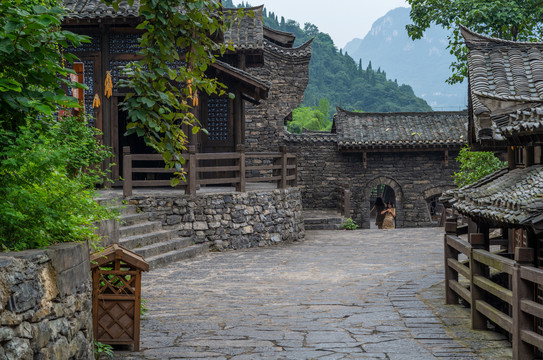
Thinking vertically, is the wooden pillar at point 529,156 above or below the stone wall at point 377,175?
above

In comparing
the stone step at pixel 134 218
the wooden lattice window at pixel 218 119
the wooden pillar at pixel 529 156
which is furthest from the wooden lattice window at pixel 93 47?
the wooden pillar at pixel 529 156

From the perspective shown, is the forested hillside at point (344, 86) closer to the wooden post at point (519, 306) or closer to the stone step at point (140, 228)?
the stone step at point (140, 228)

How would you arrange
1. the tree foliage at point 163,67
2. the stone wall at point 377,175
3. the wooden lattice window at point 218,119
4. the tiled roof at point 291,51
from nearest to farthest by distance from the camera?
the tree foliage at point 163,67, the wooden lattice window at point 218,119, the stone wall at point 377,175, the tiled roof at point 291,51

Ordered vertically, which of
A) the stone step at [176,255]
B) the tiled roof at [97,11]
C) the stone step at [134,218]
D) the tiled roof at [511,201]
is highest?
the tiled roof at [97,11]

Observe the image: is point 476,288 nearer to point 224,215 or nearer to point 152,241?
point 152,241

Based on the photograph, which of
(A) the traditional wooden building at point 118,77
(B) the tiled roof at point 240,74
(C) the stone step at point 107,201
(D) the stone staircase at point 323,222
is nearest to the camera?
(C) the stone step at point 107,201

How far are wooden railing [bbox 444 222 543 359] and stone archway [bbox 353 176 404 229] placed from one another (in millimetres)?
16519

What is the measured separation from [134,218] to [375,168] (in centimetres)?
1405

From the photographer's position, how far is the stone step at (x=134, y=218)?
1280cm

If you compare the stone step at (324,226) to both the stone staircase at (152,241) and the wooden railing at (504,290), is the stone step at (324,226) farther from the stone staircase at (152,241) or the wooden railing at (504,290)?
the wooden railing at (504,290)

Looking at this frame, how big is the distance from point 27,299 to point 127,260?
210cm

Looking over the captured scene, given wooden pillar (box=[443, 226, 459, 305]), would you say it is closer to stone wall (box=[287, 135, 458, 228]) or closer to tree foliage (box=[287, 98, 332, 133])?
stone wall (box=[287, 135, 458, 228])

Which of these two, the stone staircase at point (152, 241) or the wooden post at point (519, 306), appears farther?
the stone staircase at point (152, 241)

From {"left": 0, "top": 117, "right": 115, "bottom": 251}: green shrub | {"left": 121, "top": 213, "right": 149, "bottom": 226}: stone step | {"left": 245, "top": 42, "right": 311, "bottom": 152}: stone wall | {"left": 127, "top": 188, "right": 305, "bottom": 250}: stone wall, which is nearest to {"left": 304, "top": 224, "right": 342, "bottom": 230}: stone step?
{"left": 127, "top": 188, "right": 305, "bottom": 250}: stone wall
